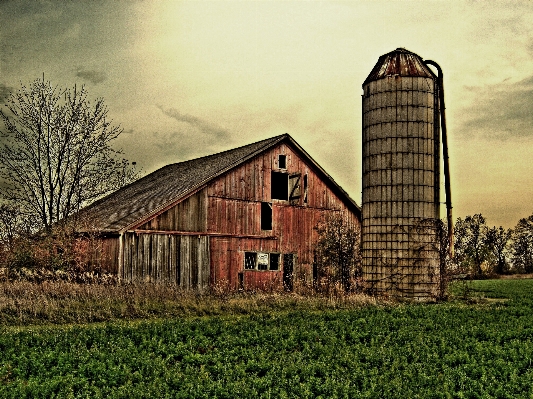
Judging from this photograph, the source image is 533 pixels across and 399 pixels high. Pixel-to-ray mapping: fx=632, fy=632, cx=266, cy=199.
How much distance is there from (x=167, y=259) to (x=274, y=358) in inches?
515

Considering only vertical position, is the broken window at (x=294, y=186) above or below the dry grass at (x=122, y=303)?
above

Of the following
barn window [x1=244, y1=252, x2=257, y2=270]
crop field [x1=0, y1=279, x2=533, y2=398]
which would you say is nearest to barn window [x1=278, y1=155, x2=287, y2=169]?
barn window [x1=244, y1=252, x2=257, y2=270]

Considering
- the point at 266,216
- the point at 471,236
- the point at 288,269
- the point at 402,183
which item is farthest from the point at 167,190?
the point at 471,236

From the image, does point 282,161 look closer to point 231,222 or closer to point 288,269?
point 231,222

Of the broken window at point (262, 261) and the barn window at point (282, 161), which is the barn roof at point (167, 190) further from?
the broken window at point (262, 261)

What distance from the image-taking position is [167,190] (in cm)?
2766

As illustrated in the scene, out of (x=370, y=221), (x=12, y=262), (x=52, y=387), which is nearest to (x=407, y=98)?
(x=370, y=221)

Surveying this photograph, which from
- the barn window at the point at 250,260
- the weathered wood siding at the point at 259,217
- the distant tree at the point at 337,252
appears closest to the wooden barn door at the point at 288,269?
the weathered wood siding at the point at 259,217

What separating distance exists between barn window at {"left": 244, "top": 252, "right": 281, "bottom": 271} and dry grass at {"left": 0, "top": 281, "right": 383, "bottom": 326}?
171 inches

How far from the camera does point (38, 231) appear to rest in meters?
29.1

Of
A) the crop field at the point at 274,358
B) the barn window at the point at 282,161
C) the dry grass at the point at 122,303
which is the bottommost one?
the crop field at the point at 274,358

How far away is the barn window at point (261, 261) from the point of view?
26016mm

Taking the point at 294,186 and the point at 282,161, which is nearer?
the point at 282,161

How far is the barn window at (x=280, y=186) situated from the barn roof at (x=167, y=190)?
4.50 feet
